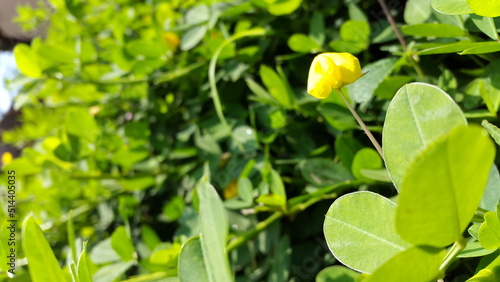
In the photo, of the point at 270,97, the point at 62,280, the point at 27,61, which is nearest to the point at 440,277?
the point at 62,280

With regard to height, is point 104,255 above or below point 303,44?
below

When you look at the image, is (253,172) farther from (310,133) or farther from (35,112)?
(35,112)

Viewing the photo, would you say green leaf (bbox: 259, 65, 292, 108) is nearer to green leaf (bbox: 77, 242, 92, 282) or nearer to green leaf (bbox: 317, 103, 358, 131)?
green leaf (bbox: 317, 103, 358, 131)

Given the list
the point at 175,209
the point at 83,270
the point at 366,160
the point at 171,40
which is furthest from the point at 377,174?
the point at 171,40

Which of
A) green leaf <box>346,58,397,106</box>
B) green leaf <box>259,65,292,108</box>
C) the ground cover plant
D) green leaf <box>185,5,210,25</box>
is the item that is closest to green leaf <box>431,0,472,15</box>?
the ground cover plant

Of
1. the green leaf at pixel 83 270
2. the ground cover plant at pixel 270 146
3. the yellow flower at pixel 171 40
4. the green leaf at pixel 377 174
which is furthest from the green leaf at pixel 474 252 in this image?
the yellow flower at pixel 171 40

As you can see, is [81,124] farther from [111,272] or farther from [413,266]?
[413,266]
